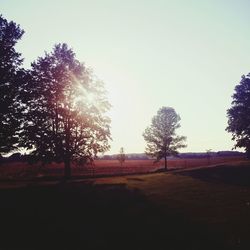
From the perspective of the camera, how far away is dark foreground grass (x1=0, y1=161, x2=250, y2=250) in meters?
9.58

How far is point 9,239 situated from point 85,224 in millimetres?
3174

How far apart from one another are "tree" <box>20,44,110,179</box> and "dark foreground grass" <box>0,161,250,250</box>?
35.9ft

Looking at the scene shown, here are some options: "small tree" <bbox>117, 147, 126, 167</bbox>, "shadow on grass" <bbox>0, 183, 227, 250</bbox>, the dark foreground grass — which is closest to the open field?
"small tree" <bbox>117, 147, 126, 167</bbox>

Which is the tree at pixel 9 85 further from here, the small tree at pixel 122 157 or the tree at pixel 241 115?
the small tree at pixel 122 157

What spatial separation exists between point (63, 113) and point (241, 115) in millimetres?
28395

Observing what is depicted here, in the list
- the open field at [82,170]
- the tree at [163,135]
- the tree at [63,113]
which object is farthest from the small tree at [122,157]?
the tree at [63,113]

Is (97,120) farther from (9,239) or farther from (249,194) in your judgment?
(9,239)

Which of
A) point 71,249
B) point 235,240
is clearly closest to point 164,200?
point 235,240

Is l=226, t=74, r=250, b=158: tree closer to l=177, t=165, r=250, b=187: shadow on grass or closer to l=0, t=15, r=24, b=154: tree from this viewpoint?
l=177, t=165, r=250, b=187: shadow on grass

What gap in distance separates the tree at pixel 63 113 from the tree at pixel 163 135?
68.8ft

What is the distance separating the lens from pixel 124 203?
16.5 metres

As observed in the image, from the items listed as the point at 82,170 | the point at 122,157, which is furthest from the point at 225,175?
the point at 122,157

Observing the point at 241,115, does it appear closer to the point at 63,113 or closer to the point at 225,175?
the point at 225,175

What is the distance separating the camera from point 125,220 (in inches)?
495
